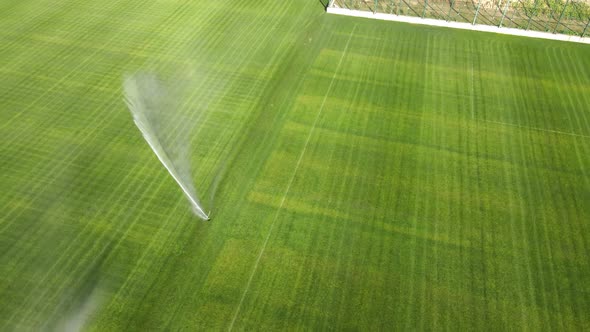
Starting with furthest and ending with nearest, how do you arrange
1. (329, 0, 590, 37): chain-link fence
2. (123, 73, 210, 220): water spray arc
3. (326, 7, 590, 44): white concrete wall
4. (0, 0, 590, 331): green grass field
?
(329, 0, 590, 37): chain-link fence, (326, 7, 590, 44): white concrete wall, (123, 73, 210, 220): water spray arc, (0, 0, 590, 331): green grass field

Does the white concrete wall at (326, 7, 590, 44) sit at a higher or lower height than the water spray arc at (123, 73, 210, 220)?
higher

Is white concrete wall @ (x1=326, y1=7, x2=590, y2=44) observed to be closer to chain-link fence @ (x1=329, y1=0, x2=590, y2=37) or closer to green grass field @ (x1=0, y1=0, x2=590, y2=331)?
chain-link fence @ (x1=329, y1=0, x2=590, y2=37)

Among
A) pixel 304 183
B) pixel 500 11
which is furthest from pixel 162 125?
pixel 500 11

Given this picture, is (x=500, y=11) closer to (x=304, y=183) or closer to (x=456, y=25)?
(x=456, y=25)

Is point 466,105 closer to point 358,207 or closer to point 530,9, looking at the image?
point 358,207

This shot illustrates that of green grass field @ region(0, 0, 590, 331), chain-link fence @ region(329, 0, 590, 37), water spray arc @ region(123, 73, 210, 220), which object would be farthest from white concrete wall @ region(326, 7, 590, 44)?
water spray arc @ region(123, 73, 210, 220)
